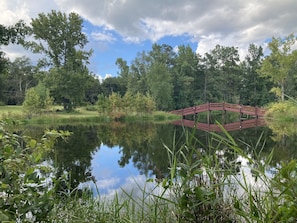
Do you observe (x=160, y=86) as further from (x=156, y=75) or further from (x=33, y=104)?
(x=33, y=104)

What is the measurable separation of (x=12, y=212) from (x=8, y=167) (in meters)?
0.29

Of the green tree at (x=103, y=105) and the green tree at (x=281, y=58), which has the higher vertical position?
the green tree at (x=281, y=58)

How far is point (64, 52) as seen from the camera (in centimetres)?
2511

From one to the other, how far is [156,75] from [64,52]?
A: 10.7 meters

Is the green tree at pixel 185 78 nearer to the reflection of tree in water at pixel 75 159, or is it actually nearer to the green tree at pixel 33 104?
the green tree at pixel 33 104

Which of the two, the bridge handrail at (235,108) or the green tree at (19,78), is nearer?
the bridge handrail at (235,108)

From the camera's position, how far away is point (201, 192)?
118 cm

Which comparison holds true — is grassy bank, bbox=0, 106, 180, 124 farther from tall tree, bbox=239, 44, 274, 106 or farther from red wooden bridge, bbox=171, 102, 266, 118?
tall tree, bbox=239, 44, 274, 106

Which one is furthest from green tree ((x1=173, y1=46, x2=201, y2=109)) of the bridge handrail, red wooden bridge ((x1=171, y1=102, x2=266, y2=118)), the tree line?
the bridge handrail

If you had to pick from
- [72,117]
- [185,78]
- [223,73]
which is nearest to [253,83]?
[223,73]

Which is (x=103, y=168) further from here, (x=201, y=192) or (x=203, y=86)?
(x=203, y=86)

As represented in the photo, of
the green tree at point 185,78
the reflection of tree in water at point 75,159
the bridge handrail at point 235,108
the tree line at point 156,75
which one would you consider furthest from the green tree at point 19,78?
the reflection of tree in water at point 75,159

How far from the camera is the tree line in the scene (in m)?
24.1

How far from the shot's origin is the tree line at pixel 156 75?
79.0 feet
